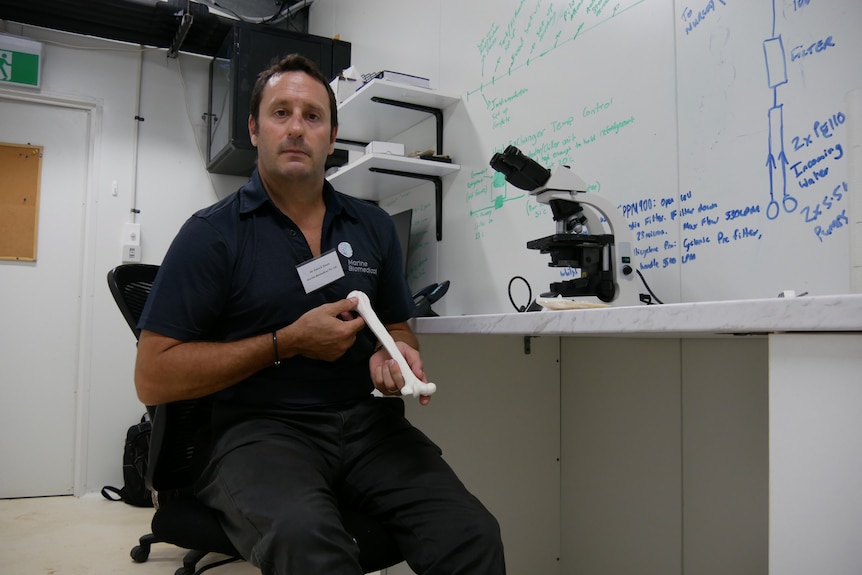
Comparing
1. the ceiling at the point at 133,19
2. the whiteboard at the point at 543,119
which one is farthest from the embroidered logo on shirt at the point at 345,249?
the ceiling at the point at 133,19

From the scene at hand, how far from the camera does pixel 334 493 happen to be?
3.68 feet

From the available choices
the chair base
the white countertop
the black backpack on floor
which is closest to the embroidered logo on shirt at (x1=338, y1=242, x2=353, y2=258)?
the white countertop

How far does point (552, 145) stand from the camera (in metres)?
1.97

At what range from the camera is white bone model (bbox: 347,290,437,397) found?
1.10 m

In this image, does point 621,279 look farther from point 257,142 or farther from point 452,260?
point 452,260

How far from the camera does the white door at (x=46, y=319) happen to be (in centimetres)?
331

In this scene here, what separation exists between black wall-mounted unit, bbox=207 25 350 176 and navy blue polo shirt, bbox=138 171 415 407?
1998 mm

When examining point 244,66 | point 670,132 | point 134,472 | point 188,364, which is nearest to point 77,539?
point 134,472

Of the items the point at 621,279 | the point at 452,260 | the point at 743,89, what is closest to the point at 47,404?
the point at 452,260

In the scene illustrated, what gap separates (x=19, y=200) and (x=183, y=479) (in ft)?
9.20

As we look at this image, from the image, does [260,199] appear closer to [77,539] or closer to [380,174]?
[380,174]

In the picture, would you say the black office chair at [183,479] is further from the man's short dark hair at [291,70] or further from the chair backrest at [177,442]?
the man's short dark hair at [291,70]

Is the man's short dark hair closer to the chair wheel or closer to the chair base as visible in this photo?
the chair base

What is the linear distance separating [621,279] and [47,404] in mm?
3178
